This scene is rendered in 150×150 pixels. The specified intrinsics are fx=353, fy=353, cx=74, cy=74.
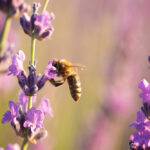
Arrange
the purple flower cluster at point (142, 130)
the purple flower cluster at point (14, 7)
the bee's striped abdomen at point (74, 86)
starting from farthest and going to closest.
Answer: the purple flower cluster at point (14, 7) → the bee's striped abdomen at point (74, 86) → the purple flower cluster at point (142, 130)

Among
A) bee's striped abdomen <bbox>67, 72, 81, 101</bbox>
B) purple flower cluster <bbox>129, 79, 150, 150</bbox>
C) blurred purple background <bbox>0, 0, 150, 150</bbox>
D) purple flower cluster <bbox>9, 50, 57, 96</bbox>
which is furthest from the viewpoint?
blurred purple background <bbox>0, 0, 150, 150</bbox>

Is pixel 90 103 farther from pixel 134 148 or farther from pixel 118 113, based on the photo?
pixel 134 148

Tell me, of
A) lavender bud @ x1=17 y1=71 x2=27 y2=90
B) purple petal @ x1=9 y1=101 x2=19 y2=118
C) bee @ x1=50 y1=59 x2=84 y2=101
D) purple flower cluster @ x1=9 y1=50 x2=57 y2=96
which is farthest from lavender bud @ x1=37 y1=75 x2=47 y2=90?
bee @ x1=50 y1=59 x2=84 y2=101

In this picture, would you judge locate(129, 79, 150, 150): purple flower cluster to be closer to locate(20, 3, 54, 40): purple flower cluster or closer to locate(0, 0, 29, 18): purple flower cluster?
locate(20, 3, 54, 40): purple flower cluster

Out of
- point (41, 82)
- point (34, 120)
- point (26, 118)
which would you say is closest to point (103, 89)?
point (41, 82)

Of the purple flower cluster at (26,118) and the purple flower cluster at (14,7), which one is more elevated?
the purple flower cluster at (14,7)

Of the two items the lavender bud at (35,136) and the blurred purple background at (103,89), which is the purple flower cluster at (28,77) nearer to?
the lavender bud at (35,136)

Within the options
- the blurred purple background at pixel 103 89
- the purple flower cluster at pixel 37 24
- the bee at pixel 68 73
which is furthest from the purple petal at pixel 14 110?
the blurred purple background at pixel 103 89
